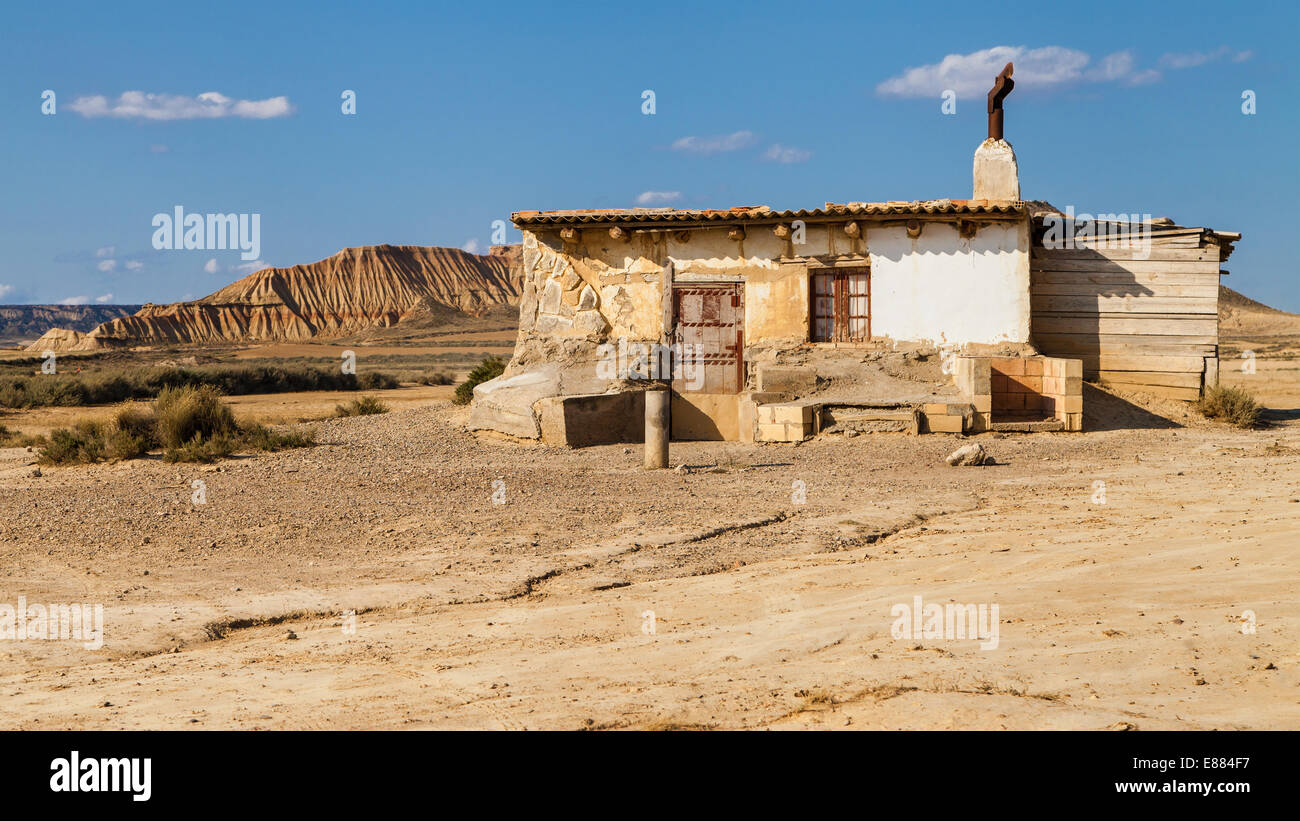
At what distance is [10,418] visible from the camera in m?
22.7

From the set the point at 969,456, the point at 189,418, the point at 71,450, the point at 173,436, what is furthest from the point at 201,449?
the point at 969,456

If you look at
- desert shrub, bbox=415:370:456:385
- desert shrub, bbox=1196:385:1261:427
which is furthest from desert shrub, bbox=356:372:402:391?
desert shrub, bbox=1196:385:1261:427

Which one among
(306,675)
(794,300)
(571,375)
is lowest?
(306,675)

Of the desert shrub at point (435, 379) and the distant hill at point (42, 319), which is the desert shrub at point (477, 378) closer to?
the desert shrub at point (435, 379)

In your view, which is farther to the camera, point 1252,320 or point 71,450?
point 1252,320

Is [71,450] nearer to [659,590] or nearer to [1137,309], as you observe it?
[659,590]

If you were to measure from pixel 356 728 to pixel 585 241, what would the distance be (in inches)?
536

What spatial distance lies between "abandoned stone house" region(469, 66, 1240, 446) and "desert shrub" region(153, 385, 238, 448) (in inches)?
138

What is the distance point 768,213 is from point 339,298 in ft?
290

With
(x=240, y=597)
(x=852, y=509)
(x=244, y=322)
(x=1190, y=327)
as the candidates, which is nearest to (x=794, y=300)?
(x=1190, y=327)

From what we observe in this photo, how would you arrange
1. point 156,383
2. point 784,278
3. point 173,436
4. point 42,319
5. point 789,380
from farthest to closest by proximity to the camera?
1. point 42,319
2. point 156,383
3. point 784,278
4. point 789,380
5. point 173,436

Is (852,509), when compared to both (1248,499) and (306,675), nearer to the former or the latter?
(1248,499)

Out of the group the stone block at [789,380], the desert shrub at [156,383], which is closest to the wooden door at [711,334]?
the stone block at [789,380]

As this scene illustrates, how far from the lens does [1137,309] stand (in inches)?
692
